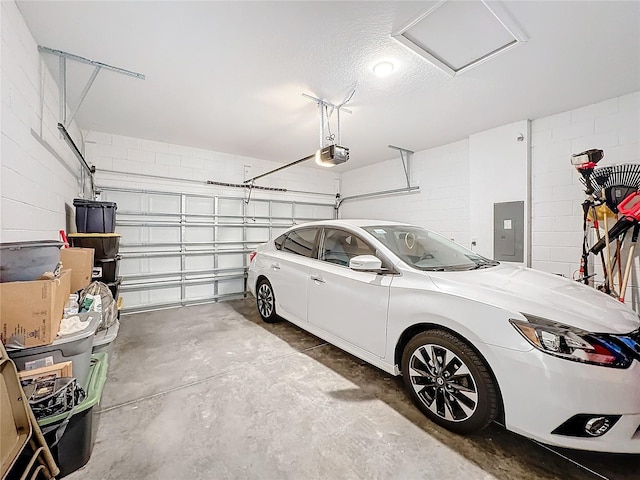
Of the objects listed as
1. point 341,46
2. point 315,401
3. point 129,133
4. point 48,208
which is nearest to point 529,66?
point 341,46

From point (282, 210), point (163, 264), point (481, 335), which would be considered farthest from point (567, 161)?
point (163, 264)

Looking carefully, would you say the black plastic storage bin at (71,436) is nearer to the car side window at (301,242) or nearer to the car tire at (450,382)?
the car tire at (450,382)

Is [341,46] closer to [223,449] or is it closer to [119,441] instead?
[223,449]

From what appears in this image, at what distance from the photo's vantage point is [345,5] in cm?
188

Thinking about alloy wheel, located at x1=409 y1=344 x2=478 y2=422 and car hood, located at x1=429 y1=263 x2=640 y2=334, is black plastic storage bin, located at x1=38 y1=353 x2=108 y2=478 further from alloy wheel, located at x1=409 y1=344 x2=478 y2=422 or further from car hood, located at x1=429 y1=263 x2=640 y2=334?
car hood, located at x1=429 y1=263 x2=640 y2=334

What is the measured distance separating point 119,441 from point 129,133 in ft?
14.2

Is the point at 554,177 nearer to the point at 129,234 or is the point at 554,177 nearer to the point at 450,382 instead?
the point at 450,382

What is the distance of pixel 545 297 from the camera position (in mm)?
1636

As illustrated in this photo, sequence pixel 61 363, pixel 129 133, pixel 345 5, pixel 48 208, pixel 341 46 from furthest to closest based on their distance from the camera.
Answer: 1. pixel 129 133
2. pixel 48 208
3. pixel 341 46
4. pixel 345 5
5. pixel 61 363

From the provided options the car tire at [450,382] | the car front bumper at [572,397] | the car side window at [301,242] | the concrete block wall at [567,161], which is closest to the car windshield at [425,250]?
the car tire at [450,382]

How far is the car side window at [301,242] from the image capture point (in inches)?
122

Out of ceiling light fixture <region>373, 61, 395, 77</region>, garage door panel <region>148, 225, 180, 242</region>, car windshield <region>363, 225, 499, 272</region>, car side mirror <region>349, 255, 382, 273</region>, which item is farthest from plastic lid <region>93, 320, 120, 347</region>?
ceiling light fixture <region>373, 61, 395, 77</region>

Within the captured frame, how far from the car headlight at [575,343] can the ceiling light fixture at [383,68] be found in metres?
2.36

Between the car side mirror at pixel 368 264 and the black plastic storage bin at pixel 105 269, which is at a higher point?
the car side mirror at pixel 368 264
